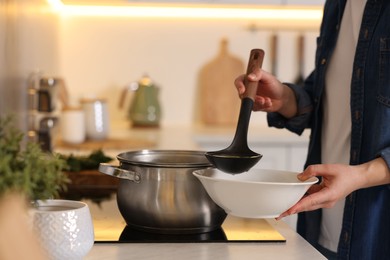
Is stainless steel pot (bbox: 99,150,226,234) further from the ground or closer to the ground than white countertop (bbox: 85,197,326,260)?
further from the ground

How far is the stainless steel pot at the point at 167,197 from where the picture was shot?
1.17m

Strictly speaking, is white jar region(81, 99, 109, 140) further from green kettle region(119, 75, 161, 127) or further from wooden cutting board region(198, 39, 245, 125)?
wooden cutting board region(198, 39, 245, 125)

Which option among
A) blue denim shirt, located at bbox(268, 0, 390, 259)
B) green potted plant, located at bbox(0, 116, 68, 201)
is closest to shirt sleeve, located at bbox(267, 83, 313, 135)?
blue denim shirt, located at bbox(268, 0, 390, 259)

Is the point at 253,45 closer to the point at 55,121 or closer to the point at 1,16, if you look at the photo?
the point at 55,121

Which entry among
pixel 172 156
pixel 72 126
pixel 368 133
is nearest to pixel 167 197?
pixel 172 156

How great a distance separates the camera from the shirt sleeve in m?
1.72

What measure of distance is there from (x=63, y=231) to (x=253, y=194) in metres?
0.32

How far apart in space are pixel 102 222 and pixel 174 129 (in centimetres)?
200

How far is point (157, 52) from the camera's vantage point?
11.4 feet

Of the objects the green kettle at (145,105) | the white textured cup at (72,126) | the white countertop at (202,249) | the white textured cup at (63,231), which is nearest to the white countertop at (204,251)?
the white countertop at (202,249)

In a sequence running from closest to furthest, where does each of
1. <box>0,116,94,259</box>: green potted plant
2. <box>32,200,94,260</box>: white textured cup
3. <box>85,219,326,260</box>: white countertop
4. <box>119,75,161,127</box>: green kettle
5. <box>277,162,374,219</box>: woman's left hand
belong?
<box>0,116,94,259</box>: green potted plant → <box>32,200,94,260</box>: white textured cup → <box>85,219,326,260</box>: white countertop → <box>277,162,374,219</box>: woman's left hand → <box>119,75,161,127</box>: green kettle

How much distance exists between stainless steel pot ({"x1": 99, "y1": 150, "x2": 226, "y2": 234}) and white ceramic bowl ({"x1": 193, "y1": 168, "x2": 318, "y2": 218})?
0.13 ft

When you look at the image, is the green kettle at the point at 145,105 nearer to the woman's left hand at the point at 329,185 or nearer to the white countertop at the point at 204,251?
the woman's left hand at the point at 329,185

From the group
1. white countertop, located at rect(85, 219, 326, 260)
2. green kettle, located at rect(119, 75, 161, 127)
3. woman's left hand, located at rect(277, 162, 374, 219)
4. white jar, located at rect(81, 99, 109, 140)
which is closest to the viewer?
white countertop, located at rect(85, 219, 326, 260)
